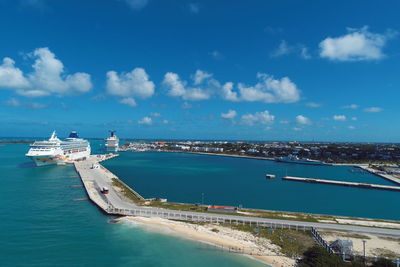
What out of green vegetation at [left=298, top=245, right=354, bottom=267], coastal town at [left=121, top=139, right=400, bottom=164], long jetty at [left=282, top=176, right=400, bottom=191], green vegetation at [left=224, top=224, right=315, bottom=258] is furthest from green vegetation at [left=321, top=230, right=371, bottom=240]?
coastal town at [left=121, top=139, right=400, bottom=164]

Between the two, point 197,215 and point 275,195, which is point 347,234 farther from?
point 275,195

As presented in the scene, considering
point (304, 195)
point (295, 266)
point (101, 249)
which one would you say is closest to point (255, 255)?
point (295, 266)

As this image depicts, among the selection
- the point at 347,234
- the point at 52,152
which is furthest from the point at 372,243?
the point at 52,152

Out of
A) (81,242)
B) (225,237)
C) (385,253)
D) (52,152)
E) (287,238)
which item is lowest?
(81,242)

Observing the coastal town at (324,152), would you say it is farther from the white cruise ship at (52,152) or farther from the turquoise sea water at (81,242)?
the turquoise sea water at (81,242)

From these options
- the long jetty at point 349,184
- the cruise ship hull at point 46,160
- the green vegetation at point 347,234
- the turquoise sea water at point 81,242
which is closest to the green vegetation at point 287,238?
the green vegetation at point 347,234

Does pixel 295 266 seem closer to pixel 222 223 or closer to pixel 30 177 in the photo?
pixel 222 223
